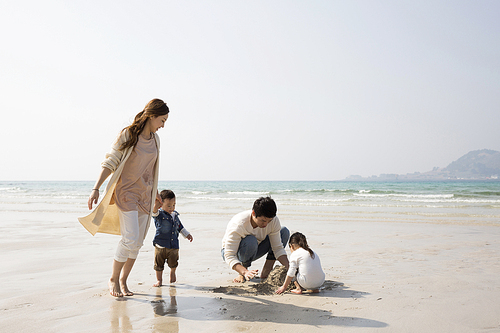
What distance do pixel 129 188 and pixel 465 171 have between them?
14967 centimetres

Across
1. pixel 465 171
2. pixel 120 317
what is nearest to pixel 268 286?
pixel 120 317

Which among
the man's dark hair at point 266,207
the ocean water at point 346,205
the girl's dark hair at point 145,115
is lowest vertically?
the ocean water at point 346,205

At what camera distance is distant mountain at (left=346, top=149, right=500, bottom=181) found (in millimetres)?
119400

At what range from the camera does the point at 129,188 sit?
354 cm

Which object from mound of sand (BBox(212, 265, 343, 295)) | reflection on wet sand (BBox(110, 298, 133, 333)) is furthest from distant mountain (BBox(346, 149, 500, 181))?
reflection on wet sand (BBox(110, 298, 133, 333))

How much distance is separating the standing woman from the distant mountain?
426 feet

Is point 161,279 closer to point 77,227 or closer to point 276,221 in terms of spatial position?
point 276,221

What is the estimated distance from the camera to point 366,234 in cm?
810

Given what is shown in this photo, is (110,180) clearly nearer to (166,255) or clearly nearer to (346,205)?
(166,255)

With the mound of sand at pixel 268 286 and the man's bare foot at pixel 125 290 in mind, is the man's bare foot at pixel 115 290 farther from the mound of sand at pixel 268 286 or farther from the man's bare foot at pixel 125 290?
the mound of sand at pixel 268 286

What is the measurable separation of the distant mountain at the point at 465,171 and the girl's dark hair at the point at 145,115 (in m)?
130

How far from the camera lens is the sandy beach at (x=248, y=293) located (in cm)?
283

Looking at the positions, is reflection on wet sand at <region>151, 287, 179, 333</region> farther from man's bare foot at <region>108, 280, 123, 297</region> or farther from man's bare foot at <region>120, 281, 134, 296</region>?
man's bare foot at <region>108, 280, 123, 297</region>

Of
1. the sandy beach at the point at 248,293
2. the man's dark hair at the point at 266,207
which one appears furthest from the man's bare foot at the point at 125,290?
the man's dark hair at the point at 266,207
